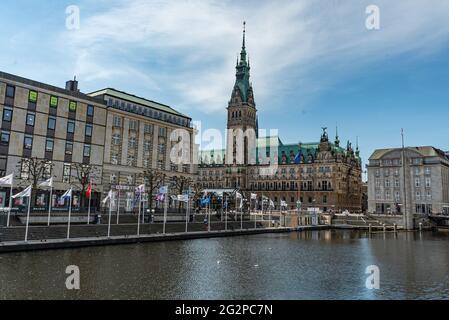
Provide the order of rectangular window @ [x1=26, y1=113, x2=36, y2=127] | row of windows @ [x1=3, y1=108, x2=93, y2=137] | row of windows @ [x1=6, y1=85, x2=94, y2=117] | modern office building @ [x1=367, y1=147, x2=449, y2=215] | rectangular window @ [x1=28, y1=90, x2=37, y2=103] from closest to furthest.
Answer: row of windows @ [x1=3, y1=108, x2=93, y2=137] → row of windows @ [x1=6, y1=85, x2=94, y2=117] → rectangular window @ [x1=26, y1=113, x2=36, y2=127] → rectangular window @ [x1=28, y1=90, x2=37, y2=103] → modern office building @ [x1=367, y1=147, x2=449, y2=215]

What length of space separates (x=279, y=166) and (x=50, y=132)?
4455 inches

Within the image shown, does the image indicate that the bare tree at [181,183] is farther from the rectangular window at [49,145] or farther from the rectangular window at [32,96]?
the rectangular window at [32,96]

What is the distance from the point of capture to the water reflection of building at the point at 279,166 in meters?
157

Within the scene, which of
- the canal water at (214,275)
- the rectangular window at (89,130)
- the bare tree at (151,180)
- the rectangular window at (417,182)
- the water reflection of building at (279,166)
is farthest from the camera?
the water reflection of building at (279,166)

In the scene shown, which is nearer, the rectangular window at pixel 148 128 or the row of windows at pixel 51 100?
the row of windows at pixel 51 100

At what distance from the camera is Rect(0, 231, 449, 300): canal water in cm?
2566

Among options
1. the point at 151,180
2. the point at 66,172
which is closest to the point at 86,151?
the point at 66,172

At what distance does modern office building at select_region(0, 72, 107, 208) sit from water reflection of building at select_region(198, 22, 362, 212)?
99773 millimetres

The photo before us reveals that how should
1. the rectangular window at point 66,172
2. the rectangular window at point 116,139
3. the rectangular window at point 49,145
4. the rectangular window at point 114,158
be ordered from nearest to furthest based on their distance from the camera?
the rectangular window at point 49,145 < the rectangular window at point 66,172 < the rectangular window at point 114,158 < the rectangular window at point 116,139

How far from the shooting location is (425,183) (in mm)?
133500

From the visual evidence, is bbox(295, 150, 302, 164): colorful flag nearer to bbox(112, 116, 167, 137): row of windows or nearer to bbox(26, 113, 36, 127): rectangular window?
bbox(112, 116, 167, 137): row of windows

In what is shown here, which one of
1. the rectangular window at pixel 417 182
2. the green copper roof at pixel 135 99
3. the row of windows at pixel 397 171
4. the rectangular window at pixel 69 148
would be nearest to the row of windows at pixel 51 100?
the rectangular window at pixel 69 148

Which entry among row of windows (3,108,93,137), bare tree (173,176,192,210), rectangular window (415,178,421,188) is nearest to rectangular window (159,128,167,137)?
bare tree (173,176,192,210)

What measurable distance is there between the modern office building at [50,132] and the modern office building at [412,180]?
9848 cm
